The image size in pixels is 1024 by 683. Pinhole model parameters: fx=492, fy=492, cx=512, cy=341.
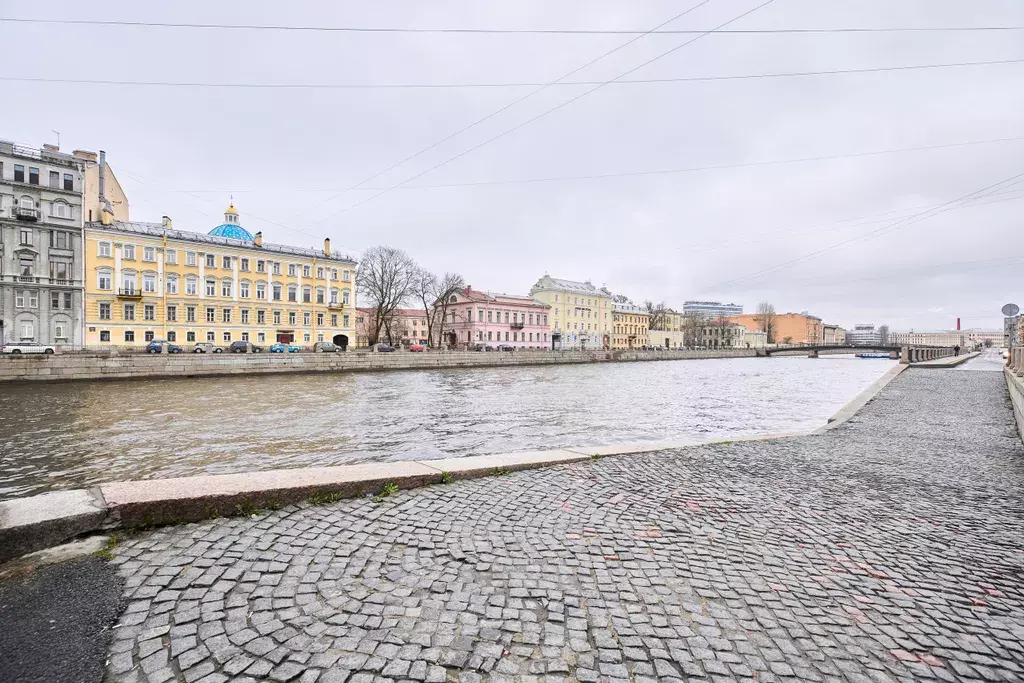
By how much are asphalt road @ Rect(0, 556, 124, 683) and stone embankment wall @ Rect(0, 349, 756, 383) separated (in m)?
31.0

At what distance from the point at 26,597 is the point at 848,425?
12257mm

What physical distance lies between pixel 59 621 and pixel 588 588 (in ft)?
9.48

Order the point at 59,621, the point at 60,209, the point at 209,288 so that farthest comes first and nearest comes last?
the point at 209,288 → the point at 60,209 → the point at 59,621

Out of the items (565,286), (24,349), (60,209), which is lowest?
(24,349)

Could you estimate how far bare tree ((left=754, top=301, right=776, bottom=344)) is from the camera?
150 m

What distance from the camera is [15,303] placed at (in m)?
38.3

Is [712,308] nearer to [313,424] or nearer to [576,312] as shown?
[576,312]

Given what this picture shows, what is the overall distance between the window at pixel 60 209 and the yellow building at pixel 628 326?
85.3m

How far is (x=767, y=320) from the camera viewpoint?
493 ft

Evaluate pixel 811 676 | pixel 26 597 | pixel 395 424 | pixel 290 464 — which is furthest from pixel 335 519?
pixel 395 424

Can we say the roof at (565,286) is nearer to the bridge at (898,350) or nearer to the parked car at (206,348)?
the bridge at (898,350)

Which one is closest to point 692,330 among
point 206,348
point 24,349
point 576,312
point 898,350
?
point 576,312

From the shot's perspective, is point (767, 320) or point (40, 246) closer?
point (40, 246)

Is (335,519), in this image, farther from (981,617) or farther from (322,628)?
(981,617)
